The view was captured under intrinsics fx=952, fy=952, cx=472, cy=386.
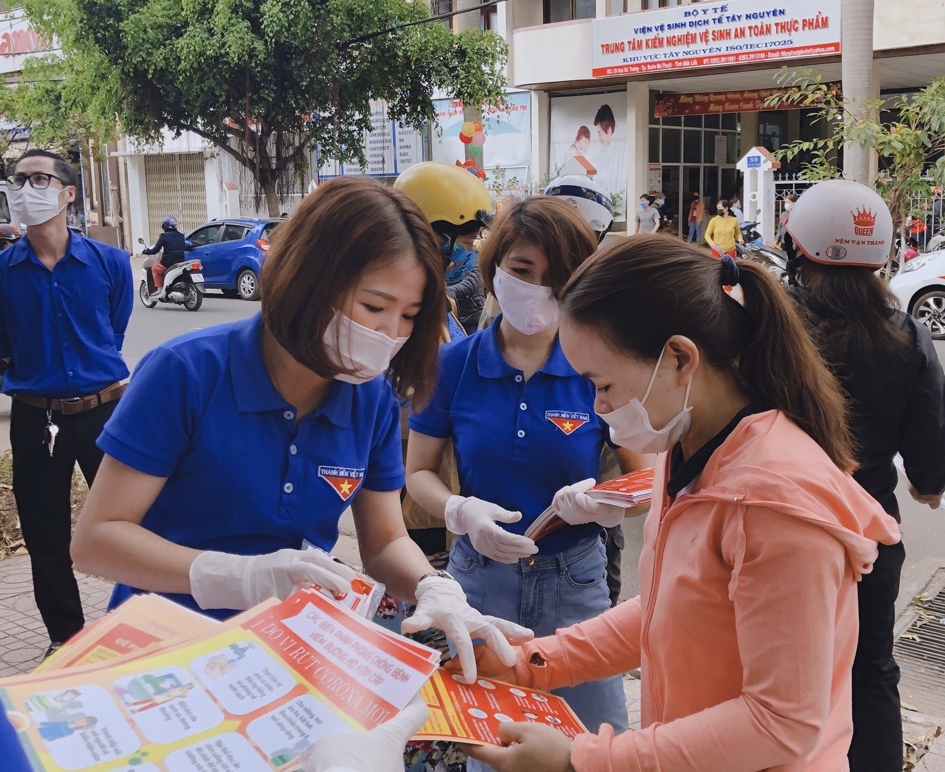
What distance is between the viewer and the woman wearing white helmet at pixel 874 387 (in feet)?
8.32

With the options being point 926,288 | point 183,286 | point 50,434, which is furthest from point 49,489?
point 183,286

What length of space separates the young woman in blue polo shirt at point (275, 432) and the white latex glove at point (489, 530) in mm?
327

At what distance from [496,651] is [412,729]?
520 millimetres

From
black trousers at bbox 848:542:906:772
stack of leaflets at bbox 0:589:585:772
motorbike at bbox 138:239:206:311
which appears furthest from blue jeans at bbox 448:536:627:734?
motorbike at bbox 138:239:206:311

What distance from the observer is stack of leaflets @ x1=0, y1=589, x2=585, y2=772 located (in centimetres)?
106

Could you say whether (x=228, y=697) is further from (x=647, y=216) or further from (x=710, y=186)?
(x=710, y=186)

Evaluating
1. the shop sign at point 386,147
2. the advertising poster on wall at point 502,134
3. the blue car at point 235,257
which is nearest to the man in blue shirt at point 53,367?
the blue car at point 235,257

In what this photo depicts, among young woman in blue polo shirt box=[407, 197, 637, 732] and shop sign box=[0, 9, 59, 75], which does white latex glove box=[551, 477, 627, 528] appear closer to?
young woman in blue polo shirt box=[407, 197, 637, 732]

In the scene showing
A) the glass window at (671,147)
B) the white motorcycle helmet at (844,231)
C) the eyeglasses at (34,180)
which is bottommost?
the white motorcycle helmet at (844,231)

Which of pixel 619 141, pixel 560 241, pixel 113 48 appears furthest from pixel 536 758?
pixel 619 141

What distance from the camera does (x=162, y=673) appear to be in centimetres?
119

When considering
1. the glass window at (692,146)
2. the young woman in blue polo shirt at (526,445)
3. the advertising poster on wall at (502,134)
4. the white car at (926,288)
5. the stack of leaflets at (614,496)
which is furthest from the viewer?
the glass window at (692,146)

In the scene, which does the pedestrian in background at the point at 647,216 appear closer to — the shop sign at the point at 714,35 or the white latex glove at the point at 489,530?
the shop sign at the point at 714,35

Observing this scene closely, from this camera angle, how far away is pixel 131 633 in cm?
131
